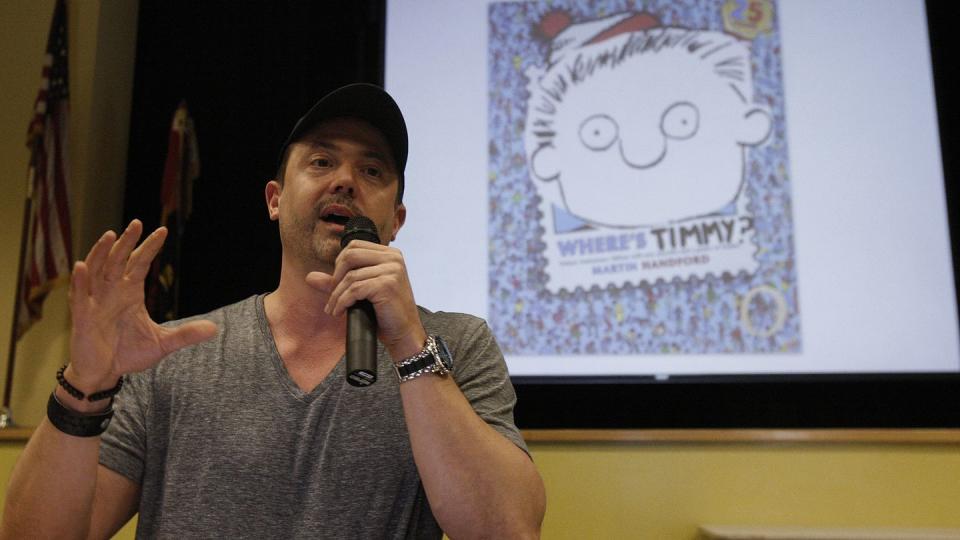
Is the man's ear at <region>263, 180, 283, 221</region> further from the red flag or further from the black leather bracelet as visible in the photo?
the red flag

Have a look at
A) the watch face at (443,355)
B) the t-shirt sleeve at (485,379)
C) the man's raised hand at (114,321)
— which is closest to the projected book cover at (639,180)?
the t-shirt sleeve at (485,379)

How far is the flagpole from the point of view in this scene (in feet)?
7.49

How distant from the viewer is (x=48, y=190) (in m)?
2.44

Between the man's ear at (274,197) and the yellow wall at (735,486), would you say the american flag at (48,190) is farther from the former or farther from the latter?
the man's ear at (274,197)

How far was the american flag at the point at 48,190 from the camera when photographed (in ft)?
7.89

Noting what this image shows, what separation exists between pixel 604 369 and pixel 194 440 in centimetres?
116

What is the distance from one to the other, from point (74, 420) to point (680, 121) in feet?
5.57

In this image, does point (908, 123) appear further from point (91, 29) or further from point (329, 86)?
point (91, 29)

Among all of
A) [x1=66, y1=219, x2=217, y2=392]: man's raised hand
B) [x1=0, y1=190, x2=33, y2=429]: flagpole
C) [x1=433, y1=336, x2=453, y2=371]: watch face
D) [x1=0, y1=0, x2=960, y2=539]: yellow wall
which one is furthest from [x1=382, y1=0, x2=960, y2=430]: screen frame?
[x1=0, y1=190, x2=33, y2=429]: flagpole

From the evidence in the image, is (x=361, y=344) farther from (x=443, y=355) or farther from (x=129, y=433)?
(x=129, y=433)

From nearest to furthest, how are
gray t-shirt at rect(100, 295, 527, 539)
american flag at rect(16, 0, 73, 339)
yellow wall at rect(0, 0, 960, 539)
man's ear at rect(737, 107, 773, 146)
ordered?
gray t-shirt at rect(100, 295, 527, 539), yellow wall at rect(0, 0, 960, 539), man's ear at rect(737, 107, 773, 146), american flag at rect(16, 0, 73, 339)

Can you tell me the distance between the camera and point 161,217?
8.52ft

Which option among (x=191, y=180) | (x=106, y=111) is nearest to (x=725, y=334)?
(x=191, y=180)

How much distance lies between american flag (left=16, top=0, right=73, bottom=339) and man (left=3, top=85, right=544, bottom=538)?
1.36m
